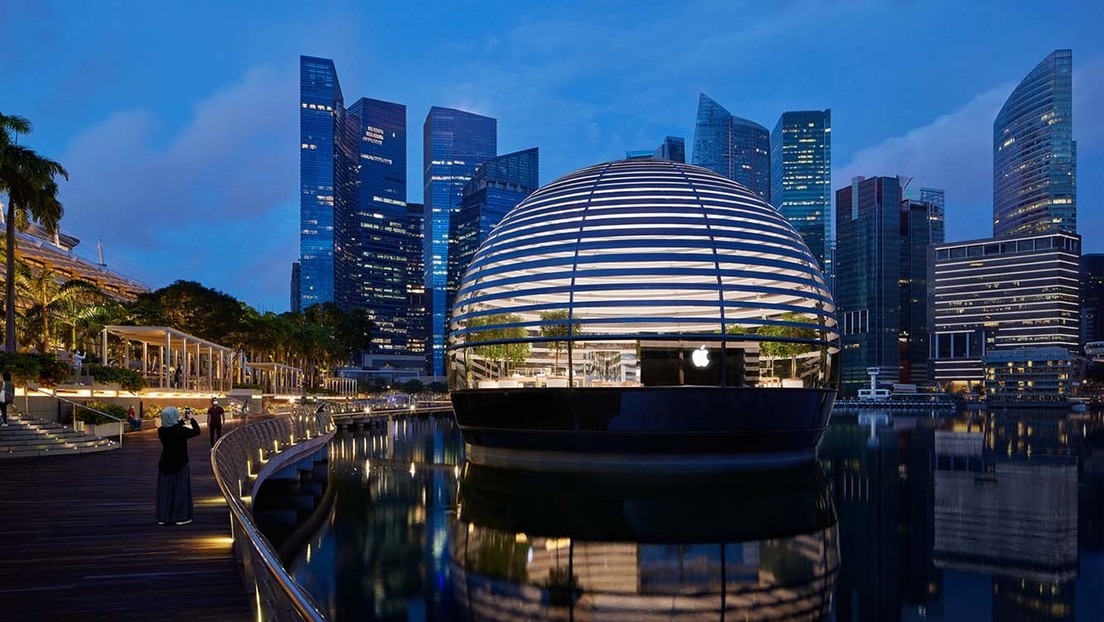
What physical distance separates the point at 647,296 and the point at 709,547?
14913mm

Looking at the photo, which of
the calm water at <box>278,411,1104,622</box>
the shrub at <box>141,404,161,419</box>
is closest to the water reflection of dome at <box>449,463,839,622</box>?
the calm water at <box>278,411,1104,622</box>

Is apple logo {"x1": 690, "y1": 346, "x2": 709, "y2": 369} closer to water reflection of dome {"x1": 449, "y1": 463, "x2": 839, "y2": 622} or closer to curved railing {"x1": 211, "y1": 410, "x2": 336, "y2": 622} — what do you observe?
water reflection of dome {"x1": 449, "y1": 463, "x2": 839, "y2": 622}

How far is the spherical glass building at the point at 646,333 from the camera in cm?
2911

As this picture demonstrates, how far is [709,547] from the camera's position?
714 inches

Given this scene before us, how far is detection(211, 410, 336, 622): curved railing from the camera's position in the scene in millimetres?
5089

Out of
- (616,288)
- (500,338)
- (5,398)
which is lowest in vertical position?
(5,398)

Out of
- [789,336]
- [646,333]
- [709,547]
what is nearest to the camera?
[709,547]

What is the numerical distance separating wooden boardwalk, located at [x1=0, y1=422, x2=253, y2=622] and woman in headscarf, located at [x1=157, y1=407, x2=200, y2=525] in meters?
0.26

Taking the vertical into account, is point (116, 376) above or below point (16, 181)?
below

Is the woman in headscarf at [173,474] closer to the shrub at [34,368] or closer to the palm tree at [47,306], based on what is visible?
the shrub at [34,368]

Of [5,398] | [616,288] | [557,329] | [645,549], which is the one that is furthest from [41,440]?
[616,288]

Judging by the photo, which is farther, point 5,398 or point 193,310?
point 193,310

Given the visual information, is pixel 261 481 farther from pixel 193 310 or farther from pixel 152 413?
pixel 193 310

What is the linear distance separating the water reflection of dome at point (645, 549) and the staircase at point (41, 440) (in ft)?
38.9
